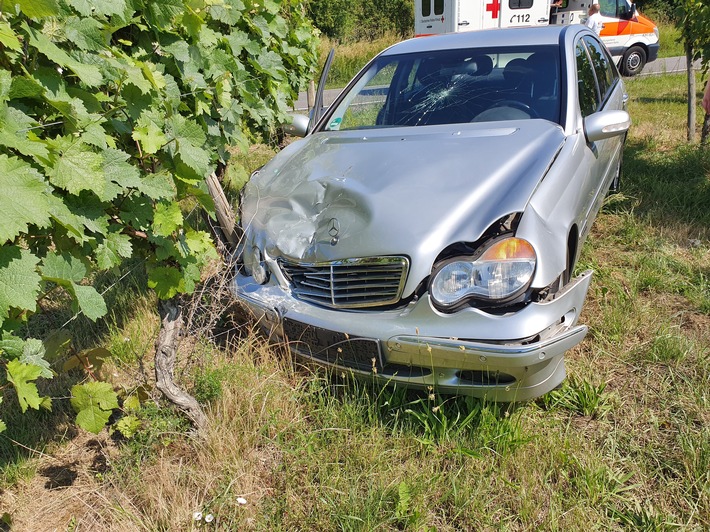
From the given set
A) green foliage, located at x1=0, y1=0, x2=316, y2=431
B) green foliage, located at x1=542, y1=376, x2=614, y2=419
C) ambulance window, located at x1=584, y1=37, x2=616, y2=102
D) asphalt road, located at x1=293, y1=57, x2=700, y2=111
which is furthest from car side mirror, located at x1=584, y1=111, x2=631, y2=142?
asphalt road, located at x1=293, y1=57, x2=700, y2=111

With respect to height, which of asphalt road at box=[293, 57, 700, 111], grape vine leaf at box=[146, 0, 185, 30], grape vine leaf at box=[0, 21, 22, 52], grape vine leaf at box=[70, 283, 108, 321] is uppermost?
grape vine leaf at box=[146, 0, 185, 30]

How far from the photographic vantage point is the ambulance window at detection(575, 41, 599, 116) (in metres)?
3.39

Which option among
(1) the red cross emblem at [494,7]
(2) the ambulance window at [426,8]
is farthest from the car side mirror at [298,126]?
(2) the ambulance window at [426,8]

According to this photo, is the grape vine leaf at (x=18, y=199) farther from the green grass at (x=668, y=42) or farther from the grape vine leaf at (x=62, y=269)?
the green grass at (x=668, y=42)

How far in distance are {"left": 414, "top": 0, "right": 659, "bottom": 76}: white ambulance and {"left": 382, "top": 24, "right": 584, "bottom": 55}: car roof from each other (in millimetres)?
9351

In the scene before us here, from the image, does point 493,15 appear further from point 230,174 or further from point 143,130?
point 143,130

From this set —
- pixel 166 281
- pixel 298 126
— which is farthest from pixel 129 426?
pixel 298 126

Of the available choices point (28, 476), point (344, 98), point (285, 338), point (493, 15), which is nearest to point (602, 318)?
point (285, 338)

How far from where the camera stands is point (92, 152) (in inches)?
64.6

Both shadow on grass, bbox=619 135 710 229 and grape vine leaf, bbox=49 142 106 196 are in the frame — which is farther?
shadow on grass, bbox=619 135 710 229

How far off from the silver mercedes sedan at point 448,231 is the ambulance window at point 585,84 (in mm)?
24

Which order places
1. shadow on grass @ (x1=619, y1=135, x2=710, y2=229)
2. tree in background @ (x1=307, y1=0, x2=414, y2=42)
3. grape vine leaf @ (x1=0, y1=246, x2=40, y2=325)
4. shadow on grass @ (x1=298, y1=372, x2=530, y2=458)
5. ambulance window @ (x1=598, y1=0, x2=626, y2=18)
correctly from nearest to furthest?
1. grape vine leaf @ (x1=0, y1=246, x2=40, y2=325)
2. shadow on grass @ (x1=298, y1=372, x2=530, y2=458)
3. shadow on grass @ (x1=619, y1=135, x2=710, y2=229)
4. ambulance window @ (x1=598, y1=0, x2=626, y2=18)
5. tree in background @ (x1=307, y1=0, x2=414, y2=42)

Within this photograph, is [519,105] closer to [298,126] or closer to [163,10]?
[298,126]

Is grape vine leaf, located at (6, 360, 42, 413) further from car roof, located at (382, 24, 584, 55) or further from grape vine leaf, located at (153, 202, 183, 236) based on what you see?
car roof, located at (382, 24, 584, 55)
